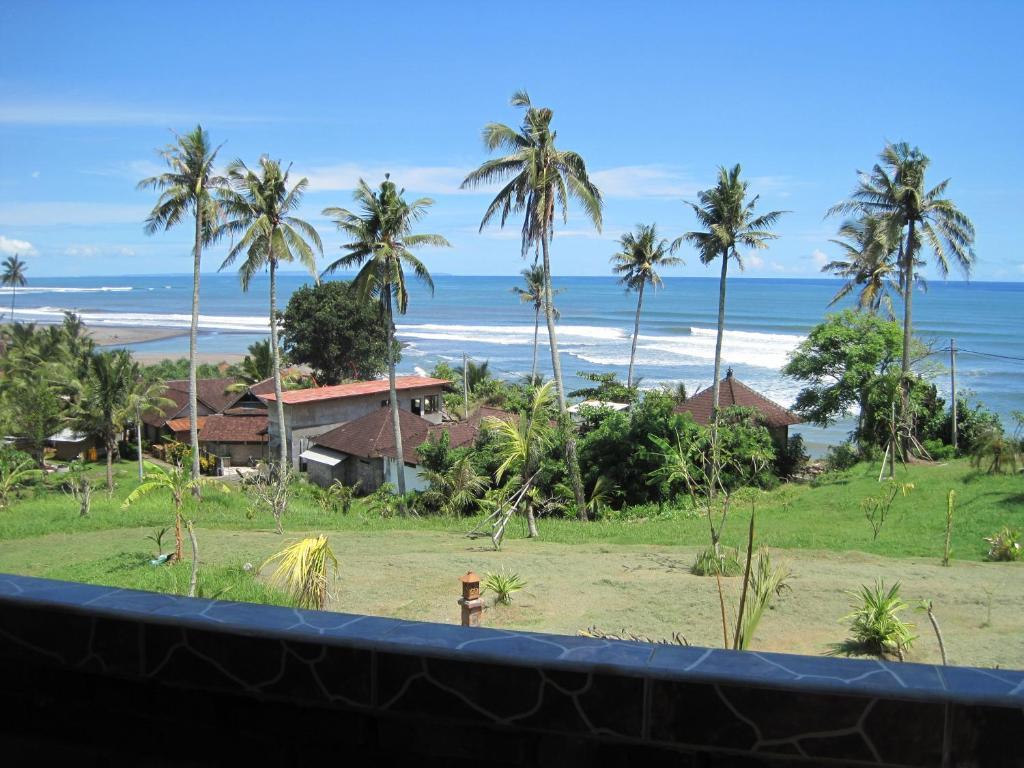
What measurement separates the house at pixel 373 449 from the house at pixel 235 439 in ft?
17.1

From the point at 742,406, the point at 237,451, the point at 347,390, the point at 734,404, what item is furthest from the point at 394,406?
the point at 237,451

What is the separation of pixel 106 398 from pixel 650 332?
60006 mm

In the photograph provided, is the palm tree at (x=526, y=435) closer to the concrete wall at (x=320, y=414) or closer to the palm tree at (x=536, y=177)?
the palm tree at (x=536, y=177)

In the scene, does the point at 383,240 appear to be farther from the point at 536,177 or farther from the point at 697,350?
the point at 697,350

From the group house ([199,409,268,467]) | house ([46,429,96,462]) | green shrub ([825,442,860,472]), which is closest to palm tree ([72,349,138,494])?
house ([199,409,268,467])

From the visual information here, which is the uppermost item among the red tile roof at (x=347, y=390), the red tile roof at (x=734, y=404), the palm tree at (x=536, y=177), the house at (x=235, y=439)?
the palm tree at (x=536, y=177)

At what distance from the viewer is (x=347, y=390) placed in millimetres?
35781

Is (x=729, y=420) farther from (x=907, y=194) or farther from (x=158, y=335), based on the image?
A: (x=158, y=335)

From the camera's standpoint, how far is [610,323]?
9781 cm

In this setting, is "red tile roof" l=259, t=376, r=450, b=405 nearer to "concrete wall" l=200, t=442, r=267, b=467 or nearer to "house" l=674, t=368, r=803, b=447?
"concrete wall" l=200, t=442, r=267, b=467

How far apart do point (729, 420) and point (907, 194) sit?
8.19 m

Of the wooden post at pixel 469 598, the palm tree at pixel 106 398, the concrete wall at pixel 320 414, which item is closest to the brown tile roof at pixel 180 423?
the concrete wall at pixel 320 414

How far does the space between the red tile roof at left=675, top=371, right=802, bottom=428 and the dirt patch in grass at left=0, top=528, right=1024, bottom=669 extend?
12.1m

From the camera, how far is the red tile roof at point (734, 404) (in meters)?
28.5
